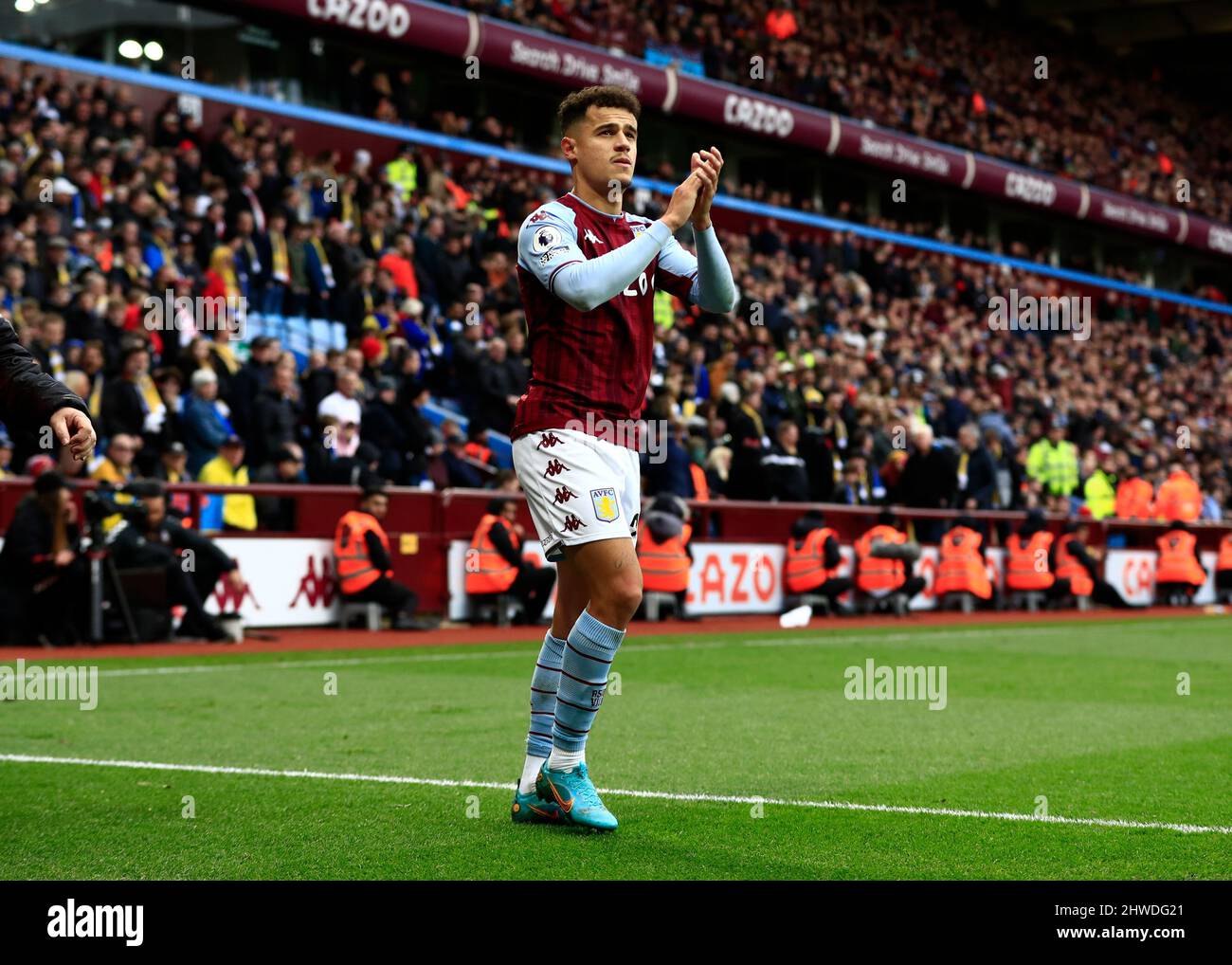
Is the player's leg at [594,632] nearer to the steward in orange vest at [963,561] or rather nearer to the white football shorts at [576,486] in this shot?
the white football shorts at [576,486]

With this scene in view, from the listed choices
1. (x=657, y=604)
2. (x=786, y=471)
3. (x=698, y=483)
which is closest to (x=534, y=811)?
(x=657, y=604)

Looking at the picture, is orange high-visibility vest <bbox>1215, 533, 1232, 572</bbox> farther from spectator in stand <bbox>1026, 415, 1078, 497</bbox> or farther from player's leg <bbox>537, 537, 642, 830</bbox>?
player's leg <bbox>537, 537, 642, 830</bbox>

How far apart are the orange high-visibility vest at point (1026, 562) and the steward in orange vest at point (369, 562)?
9.36 metres

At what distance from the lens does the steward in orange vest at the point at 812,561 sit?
1847 cm

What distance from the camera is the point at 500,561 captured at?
51.4 ft

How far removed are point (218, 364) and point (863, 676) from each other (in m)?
7.22

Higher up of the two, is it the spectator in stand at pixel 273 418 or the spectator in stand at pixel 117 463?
the spectator in stand at pixel 273 418

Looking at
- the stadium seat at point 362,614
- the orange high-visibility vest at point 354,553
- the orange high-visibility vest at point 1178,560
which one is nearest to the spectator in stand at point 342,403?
the orange high-visibility vest at point 354,553

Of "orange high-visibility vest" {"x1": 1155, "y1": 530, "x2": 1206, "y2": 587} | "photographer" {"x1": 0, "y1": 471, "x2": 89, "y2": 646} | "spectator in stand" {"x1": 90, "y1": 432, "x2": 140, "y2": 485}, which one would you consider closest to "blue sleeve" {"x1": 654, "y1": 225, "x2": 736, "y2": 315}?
"photographer" {"x1": 0, "y1": 471, "x2": 89, "y2": 646}

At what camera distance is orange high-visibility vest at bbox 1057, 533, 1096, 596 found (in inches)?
859

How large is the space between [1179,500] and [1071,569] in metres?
Answer: 3.23

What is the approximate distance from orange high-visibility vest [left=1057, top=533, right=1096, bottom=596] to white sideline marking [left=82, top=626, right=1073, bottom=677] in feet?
14.1
